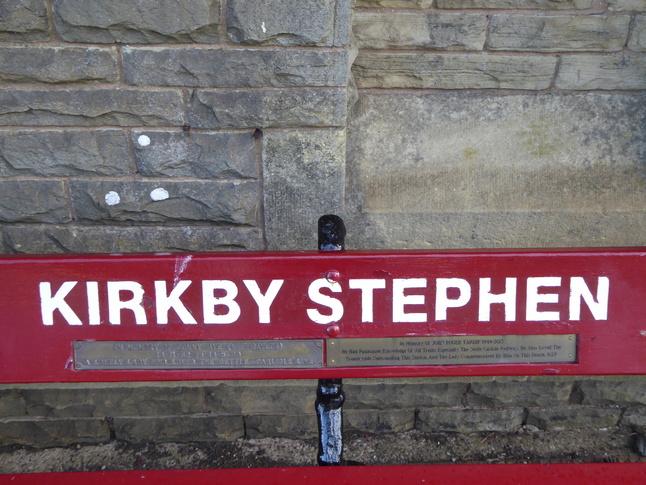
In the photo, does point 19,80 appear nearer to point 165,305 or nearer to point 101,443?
point 165,305

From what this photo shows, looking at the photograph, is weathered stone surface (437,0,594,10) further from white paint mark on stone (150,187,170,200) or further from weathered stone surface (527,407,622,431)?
weathered stone surface (527,407,622,431)

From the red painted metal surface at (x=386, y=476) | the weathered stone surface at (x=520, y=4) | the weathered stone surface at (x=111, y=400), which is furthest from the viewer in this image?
the weathered stone surface at (x=111, y=400)

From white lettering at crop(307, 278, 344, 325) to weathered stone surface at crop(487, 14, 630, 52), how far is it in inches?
58.0

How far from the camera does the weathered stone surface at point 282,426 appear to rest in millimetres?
2508

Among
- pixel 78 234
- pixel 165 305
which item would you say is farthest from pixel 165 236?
pixel 165 305

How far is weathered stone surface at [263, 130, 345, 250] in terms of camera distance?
209cm

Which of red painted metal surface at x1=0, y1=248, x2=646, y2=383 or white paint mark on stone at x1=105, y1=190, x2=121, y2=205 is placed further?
white paint mark on stone at x1=105, y1=190, x2=121, y2=205

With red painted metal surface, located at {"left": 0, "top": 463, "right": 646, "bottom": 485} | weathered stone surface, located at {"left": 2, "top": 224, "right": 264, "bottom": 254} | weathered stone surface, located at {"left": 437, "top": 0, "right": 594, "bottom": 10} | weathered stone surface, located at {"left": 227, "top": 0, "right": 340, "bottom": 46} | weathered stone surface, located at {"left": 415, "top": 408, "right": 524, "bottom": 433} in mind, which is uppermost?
weathered stone surface, located at {"left": 437, "top": 0, "right": 594, "bottom": 10}

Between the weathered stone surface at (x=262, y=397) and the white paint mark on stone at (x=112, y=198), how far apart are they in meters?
0.94

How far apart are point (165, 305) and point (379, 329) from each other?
55 cm

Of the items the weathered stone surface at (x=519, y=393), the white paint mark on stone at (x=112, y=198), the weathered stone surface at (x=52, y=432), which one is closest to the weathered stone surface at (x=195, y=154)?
the white paint mark on stone at (x=112, y=198)

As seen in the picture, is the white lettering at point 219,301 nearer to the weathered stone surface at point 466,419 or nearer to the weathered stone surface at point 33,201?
the weathered stone surface at point 33,201

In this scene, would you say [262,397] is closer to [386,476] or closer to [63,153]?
[386,476]

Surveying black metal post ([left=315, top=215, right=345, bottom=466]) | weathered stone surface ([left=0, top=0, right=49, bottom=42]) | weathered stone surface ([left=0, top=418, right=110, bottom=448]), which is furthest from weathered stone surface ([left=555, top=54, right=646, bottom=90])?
weathered stone surface ([left=0, top=418, right=110, bottom=448])
